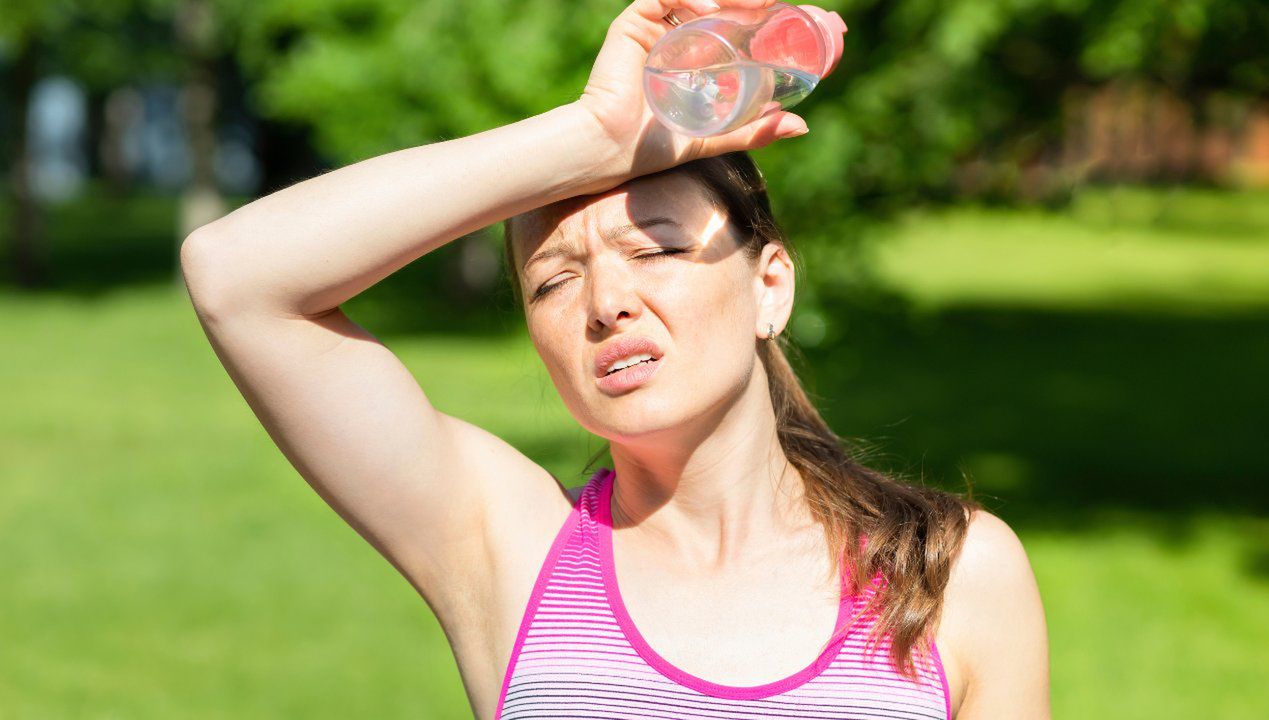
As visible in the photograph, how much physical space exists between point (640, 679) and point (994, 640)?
0.49 m

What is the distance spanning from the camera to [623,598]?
198 cm

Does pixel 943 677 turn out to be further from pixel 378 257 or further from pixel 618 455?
pixel 378 257

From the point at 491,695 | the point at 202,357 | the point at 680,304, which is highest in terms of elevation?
the point at 680,304

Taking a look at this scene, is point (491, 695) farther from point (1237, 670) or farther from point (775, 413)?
point (1237, 670)

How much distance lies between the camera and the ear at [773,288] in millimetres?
2088

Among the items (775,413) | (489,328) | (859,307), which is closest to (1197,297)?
(489,328)

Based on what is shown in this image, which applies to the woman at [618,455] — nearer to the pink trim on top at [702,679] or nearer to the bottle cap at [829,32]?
the pink trim on top at [702,679]

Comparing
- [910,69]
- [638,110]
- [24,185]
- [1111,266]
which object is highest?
[638,110]

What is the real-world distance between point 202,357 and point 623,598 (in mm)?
15295

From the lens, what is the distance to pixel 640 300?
190cm

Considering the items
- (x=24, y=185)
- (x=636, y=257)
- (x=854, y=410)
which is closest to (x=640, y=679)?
(x=636, y=257)

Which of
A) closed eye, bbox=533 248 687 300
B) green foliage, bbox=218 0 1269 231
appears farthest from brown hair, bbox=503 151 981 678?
green foliage, bbox=218 0 1269 231

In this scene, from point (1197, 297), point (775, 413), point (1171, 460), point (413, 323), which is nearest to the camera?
point (775, 413)

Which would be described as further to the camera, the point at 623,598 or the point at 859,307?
the point at 859,307
